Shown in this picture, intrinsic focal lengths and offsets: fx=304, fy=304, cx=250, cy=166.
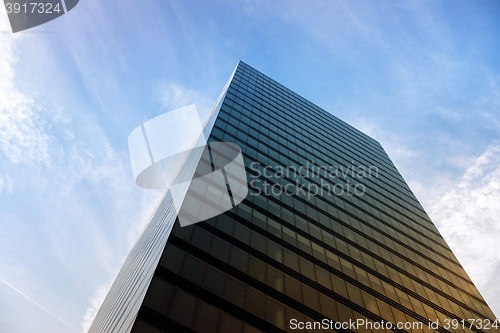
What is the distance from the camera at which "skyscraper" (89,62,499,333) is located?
1461 cm

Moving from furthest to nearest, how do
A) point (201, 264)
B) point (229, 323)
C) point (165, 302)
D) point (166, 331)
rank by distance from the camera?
point (201, 264) → point (229, 323) → point (165, 302) → point (166, 331)

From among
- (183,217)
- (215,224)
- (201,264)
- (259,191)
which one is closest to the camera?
(201,264)

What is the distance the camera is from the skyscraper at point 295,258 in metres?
14.6

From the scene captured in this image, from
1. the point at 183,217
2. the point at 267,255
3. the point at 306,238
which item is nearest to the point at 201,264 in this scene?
the point at 183,217

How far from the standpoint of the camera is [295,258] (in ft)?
67.7

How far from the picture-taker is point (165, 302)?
12922 millimetres

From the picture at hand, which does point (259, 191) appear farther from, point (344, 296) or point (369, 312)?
point (369, 312)

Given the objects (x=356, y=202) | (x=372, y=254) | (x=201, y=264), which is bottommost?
(x=201, y=264)

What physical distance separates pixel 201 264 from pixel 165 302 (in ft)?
10.4

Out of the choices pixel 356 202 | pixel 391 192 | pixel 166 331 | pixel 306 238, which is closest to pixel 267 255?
pixel 306 238

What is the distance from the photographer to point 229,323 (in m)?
13.9

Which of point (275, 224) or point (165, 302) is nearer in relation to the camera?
point (165, 302)

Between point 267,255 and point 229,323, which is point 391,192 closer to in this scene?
point 267,255

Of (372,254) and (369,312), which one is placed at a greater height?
(372,254)
